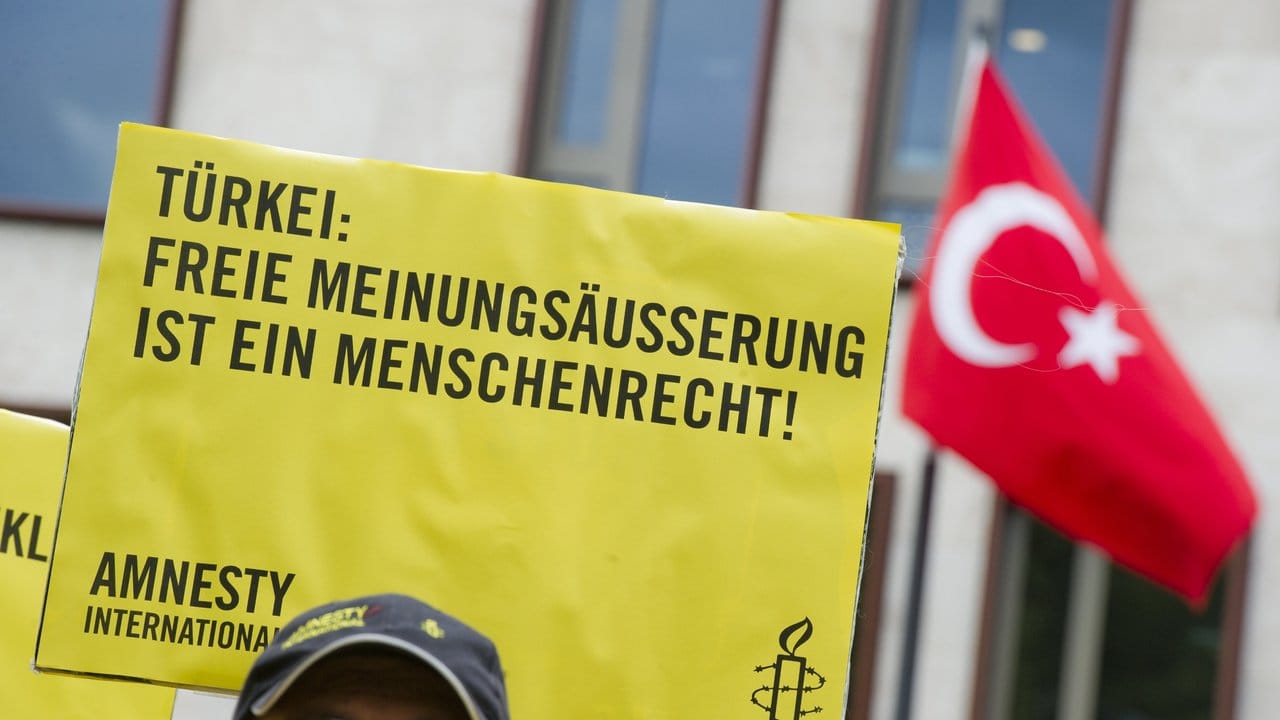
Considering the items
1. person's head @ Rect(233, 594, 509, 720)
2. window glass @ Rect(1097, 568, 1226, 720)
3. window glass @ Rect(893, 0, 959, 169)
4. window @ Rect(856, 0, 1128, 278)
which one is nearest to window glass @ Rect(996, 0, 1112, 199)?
window @ Rect(856, 0, 1128, 278)

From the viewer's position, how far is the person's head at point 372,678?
222 centimetres

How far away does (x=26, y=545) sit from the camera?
4039 mm

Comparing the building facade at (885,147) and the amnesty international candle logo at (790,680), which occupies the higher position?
the building facade at (885,147)

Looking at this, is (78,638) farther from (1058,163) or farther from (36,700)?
(1058,163)

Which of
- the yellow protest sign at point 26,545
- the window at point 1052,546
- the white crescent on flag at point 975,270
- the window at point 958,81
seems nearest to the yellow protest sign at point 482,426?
the yellow protest sign at point 26,545

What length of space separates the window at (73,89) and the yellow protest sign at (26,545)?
21.0 feet

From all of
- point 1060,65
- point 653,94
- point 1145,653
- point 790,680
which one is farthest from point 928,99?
point 790,680

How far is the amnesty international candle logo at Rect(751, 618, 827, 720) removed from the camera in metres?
3.07

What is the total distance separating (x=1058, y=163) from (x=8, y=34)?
568cm

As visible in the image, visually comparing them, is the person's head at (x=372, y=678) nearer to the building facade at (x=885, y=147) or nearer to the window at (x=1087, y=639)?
the building facade at (x=885, y=147)

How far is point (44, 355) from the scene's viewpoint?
10.1 m

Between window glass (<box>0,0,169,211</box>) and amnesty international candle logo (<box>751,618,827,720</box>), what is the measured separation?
7861 millimetres

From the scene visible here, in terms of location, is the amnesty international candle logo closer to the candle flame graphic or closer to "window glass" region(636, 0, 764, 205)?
the candle flame graphic

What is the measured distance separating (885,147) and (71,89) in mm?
4419
